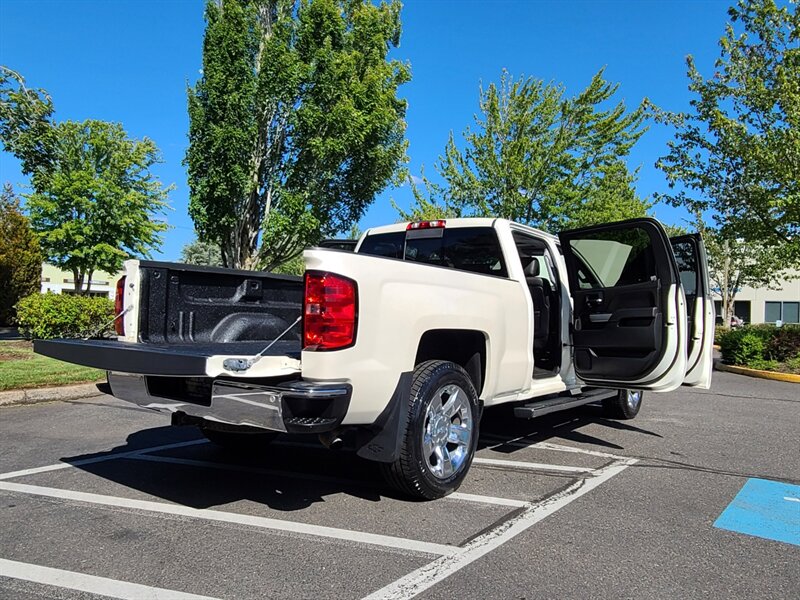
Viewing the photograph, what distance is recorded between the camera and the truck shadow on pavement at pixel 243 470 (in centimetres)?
419

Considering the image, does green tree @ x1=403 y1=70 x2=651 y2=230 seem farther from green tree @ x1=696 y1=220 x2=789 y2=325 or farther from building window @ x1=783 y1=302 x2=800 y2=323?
building window @ x1=783 y1=302 x2=800 y2=323

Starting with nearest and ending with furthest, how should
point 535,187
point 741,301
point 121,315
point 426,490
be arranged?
point 426,490
point 121,315
point 535,187
point 741,301

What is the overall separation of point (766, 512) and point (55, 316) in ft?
42.1

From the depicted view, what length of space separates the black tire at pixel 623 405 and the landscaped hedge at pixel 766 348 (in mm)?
8087

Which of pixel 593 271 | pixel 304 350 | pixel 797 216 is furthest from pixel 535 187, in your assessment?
pixel 304 350

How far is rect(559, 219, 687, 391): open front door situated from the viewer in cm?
511

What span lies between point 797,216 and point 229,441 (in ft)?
43.3

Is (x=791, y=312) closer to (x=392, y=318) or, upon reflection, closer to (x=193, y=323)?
(x=392, y=318)

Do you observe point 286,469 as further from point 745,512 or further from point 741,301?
point 741,301

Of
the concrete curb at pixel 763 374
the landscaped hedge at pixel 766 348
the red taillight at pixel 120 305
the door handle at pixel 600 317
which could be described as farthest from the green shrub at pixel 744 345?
the red taillight at pixel 120 305

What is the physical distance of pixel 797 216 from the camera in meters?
13.0

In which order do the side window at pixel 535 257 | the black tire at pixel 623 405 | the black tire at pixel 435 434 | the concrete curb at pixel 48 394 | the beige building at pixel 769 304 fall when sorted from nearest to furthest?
the black tire at pixel 435 434 → the side window at pixel 535 257 → the black tire at pixel 623 405 → the concrete curb at pixel 48 394 → the beige building at pixel 769 304

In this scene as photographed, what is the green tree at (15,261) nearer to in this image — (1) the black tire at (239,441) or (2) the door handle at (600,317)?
(1) the black tire at (239,441)

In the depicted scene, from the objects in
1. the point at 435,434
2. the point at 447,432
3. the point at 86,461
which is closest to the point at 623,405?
the point at 447,432
